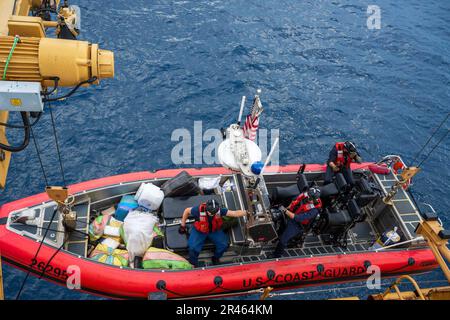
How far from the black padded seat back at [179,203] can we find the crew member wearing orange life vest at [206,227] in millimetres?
439

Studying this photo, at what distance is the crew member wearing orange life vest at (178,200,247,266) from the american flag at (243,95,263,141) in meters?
1.75

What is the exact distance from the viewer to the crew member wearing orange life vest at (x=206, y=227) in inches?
300

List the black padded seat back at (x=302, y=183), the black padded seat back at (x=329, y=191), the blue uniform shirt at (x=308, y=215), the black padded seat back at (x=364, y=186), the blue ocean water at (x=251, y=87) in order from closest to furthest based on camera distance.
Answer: the blue uniform shirt at (x=308, y=215) < the black padded seat back at (x=302, y=183) < the black padded seat back at (x=329, y=191) < the black padded seat back at (x=364, y=186) < the blue ocean water at (x=251, y=87)

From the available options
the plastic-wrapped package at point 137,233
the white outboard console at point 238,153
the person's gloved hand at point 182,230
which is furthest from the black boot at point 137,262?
the white outboard console at point 238,153

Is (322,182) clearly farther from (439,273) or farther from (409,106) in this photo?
(409,106)

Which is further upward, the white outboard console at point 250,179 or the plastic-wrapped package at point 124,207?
the white outboard console at point 250,179

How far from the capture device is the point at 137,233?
805 centimetres

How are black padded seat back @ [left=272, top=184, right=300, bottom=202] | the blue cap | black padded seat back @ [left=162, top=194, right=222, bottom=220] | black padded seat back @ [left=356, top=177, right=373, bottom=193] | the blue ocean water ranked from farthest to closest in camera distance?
the blue ocean water → black padded seat back @ [left=356, top=177, right=373, bottom=193] → black padded seat back @ [left=272, top=184, right=300, bottom=202] → black padded seat back @ [left=162, top=194, right=222, bottom=220] → the blue cap

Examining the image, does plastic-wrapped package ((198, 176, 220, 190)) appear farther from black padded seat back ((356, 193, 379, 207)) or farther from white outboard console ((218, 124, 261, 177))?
black padded seat back ((356, 193, 379, 207))

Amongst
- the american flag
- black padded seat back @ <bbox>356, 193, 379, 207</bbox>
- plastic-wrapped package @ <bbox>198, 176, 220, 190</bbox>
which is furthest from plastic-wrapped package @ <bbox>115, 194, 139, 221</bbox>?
black padded seat back @ <bbox>356, 193, 379, 207</bbox>

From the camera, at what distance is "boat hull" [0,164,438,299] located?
24.6ft

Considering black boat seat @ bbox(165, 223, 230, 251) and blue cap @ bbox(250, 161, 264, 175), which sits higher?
blue cap @ bbox(250, 161, 264, 175)

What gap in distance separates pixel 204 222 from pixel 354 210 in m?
3.38

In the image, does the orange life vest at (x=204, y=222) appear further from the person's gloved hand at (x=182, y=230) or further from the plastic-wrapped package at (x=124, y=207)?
the plastic-wrapped package at (x=124, y=207)
